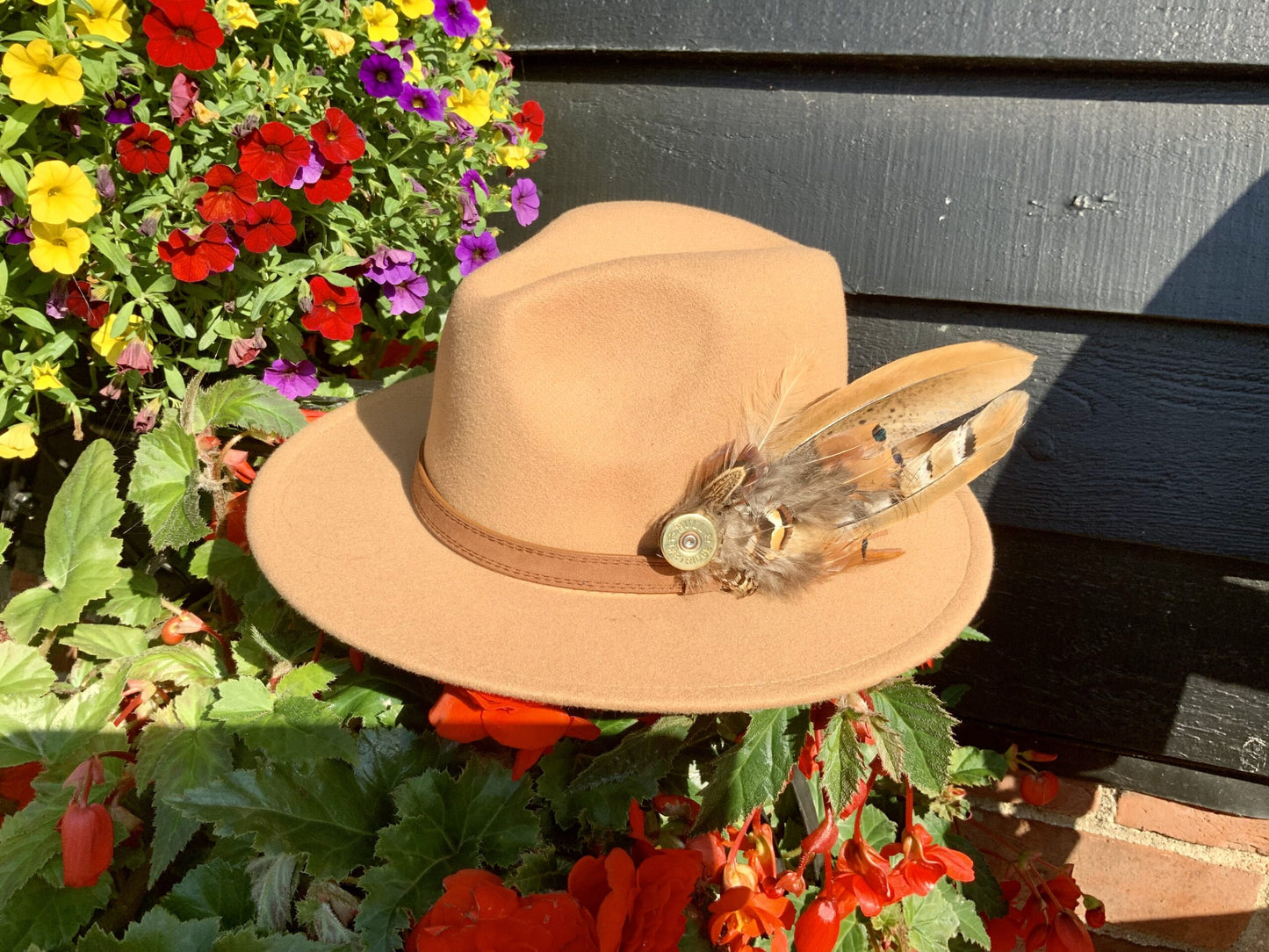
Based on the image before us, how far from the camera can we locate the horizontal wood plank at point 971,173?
1.44 m

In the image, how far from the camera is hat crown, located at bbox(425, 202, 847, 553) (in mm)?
966

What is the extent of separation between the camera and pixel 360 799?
1162 millimetres

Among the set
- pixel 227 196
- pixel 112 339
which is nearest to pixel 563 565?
pixel 227 196

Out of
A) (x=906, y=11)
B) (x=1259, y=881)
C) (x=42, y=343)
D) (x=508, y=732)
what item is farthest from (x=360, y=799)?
(x=1259, y=881)

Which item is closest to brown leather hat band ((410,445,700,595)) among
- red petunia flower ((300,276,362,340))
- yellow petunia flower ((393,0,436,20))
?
red petunia flower ((300,276,362,340))

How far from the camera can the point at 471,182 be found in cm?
161

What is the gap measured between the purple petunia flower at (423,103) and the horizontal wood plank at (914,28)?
1.37 feet

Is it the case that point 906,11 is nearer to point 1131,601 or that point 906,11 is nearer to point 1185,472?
point 1185,472

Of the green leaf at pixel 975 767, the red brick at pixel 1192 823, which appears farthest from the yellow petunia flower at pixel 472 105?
the red brick at pixel 1192 823

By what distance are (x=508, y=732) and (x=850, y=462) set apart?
0.58 meters

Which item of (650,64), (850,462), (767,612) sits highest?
(650,64)

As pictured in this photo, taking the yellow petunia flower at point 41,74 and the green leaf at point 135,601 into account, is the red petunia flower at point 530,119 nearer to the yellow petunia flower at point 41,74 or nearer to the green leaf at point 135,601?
the yellow petunia flower at point 41,74

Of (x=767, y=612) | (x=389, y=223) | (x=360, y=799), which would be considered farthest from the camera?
(x=389, y=223)

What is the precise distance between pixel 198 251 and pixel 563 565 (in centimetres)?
89
